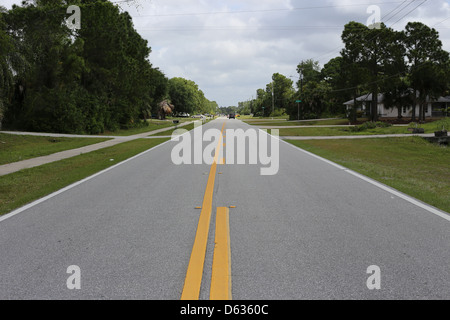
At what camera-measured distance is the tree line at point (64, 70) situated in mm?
24969

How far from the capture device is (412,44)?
4234 centimetres

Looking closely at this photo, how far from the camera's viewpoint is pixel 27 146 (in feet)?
66.7

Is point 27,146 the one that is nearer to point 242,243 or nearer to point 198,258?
point 242,243

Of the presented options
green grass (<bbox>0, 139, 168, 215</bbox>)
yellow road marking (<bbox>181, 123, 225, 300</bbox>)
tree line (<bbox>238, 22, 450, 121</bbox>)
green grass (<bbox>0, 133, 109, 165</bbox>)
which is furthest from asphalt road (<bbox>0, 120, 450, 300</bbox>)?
tree line (<bbox>238, 22, 450, 121</bbox>)

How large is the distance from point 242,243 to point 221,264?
0.71m

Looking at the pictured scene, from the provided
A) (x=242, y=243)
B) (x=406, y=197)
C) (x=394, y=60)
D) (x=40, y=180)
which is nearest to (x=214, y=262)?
(x=242, y=243)

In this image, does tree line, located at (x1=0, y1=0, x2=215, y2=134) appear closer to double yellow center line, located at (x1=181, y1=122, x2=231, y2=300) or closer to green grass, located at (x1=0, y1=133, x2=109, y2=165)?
green grass, located at (x1=0, y1=133, x2=109, y2=165)

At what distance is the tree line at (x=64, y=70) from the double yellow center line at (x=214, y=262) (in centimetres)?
1694

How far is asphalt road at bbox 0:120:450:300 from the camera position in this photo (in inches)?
136
